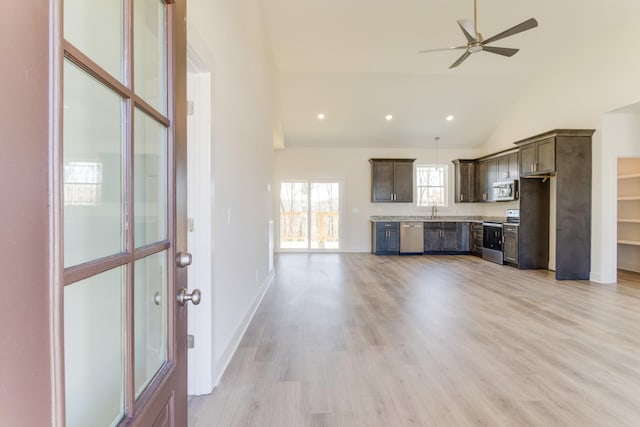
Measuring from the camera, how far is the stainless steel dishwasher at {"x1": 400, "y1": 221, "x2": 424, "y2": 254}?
7.77 meters

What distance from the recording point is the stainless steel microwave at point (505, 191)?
629cm

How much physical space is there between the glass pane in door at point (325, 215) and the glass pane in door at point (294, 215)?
182mm

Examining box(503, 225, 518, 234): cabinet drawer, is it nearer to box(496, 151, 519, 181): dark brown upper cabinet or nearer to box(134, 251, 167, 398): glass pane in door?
box(496, 151, 519, 181): dark brown upper cabinet

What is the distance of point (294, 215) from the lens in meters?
8.30

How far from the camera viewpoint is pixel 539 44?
16.8 feet

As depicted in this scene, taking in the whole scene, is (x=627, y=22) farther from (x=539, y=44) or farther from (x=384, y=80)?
(x=384, y=80)

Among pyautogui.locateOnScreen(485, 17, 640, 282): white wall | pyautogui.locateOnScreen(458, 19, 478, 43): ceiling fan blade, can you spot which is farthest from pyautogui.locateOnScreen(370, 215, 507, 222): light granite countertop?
pyautogui.locateOnScreen(458, 19, 478, 43): ceiling fan blade

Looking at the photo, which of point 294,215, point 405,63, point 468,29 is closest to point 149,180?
point 468,29

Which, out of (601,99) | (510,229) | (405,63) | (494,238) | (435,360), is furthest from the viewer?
(494,238)

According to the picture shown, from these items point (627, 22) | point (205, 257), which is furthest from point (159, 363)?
point (627, 22)

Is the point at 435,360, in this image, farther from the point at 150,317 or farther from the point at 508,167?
the point at 508,167

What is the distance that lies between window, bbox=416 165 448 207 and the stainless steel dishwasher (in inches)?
35.5

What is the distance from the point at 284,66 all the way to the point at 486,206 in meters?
5.80

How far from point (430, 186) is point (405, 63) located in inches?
145
